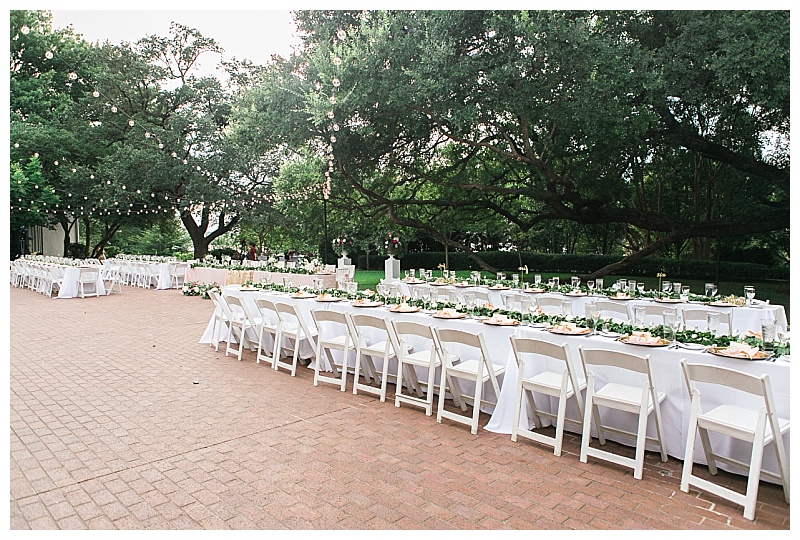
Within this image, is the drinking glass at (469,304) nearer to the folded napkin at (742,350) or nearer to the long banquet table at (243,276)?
the folded napkin at (742,350)

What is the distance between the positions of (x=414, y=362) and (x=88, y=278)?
1287 centimetres

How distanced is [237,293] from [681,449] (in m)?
5.83

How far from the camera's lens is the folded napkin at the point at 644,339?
13.3 ft

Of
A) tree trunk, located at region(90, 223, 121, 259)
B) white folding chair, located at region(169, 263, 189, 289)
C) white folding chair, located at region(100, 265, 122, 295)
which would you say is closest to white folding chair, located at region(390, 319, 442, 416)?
white folding chair, located at region(169, 263, 189, 289)

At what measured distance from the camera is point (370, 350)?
5.38 meters

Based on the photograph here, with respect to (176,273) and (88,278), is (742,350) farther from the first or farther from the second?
(176,273)

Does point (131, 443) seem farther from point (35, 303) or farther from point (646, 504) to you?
point (35, 303)

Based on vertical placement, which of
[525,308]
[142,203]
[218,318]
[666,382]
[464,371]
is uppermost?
[142,203]

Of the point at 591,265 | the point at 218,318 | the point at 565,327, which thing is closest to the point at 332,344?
the point at 565,327

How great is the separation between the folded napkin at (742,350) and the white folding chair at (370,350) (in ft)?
8.63

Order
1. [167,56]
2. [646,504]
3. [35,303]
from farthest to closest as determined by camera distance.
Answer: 1. [167,56]
2. [35,303]
3. [646,504]

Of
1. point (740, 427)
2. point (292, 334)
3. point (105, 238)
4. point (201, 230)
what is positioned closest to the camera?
point (740, 427)

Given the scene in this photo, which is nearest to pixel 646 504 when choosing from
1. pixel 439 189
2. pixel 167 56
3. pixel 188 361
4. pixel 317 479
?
pixel 317 479
